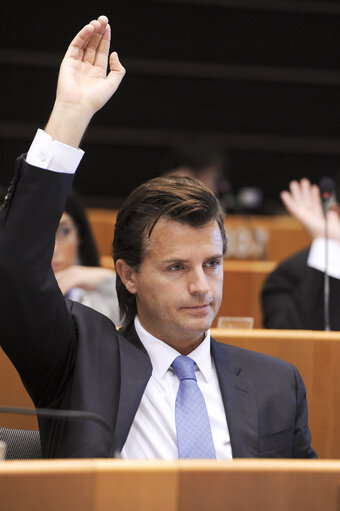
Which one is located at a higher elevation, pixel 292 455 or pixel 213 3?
pixel 213 3

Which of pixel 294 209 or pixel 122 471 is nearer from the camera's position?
pixel 122 471

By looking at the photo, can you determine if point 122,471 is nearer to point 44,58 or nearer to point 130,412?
point 130,412

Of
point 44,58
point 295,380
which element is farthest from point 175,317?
point 44,58

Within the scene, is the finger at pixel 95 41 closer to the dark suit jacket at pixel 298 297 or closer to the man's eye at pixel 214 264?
the man's eye at pixel 214 264

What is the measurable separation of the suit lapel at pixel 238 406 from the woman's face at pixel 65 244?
131 cm

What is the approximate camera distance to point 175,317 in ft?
4.83

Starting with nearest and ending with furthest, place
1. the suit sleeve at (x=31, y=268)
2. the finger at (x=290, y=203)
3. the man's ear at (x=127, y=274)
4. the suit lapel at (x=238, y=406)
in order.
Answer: the suit sleeve at (x=31, y=268) < the suit lapel at (x=238, y=406) < the man's ear at (x=127, y=274) < the finger at (x=290, y=203)

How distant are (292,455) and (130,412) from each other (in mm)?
389

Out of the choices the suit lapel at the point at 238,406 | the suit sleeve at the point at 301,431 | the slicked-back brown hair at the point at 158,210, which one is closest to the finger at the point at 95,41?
the slicked-back brown hair at the point at 158,210

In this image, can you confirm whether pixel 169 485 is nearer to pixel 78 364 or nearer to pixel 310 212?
pixel 78 364

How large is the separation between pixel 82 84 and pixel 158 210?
0.30m

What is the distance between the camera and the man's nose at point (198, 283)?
1446 millimetres

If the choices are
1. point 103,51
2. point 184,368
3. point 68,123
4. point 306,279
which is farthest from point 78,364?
point 306,279

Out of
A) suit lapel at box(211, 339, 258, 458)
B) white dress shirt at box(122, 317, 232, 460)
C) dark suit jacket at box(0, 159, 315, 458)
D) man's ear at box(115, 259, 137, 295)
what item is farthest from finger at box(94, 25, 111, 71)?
suit lapel at box(211, 339, 258, 458)
